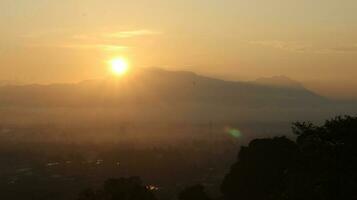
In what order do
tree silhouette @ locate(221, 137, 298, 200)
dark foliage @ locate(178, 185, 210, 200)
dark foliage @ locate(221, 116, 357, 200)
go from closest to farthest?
dark foliage @ locate(221, 116, 357, 200) → tree silhouette @ locate(221, 137, 298, 200) → dark foliage @ locate(178, 185, 210, 200)

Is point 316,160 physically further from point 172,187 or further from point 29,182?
point 29,182

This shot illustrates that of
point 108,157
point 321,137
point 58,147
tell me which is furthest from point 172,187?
point 58,147

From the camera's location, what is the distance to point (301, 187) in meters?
20.2

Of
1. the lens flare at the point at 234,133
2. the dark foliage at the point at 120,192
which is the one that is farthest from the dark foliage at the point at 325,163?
the lens flare at the point at 234,133

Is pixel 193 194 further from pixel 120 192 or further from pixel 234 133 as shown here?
pixel 234 133

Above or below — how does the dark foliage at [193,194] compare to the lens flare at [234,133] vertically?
below

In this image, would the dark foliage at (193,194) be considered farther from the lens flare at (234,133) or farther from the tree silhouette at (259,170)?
the lens flare at (234,133)

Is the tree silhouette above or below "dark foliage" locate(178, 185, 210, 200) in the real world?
above

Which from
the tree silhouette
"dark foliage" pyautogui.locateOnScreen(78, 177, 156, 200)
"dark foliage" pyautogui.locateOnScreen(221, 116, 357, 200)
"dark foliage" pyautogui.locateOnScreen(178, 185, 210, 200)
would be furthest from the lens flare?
"dark foliage" pyautogui.locateOnScreen(221, 116, 357, 200)

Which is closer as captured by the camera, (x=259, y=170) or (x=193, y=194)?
(x=193, y=194)

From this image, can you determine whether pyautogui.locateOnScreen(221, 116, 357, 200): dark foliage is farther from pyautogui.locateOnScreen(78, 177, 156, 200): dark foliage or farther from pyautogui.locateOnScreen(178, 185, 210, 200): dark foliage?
pyautogui.locateOnScreen(78, 177, 156, 200): dark foliage

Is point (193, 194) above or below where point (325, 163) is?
below

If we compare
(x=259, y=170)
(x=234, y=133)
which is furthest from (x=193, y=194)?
(x=234, y=133)

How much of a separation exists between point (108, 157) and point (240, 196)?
356 feet
